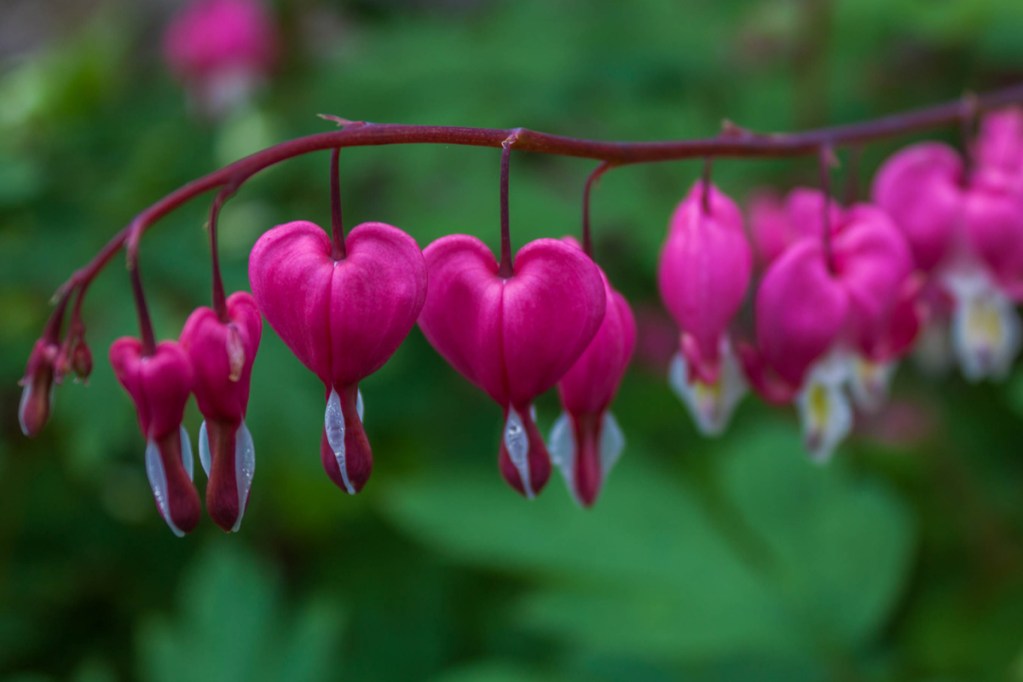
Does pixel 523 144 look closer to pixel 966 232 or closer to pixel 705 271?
pixel 705 271

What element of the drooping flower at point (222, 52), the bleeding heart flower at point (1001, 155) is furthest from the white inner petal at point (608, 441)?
the drooping flower at point (222, 52)

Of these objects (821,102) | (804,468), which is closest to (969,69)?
(821,102)

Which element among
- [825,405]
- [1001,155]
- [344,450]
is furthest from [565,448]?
[1001,155]


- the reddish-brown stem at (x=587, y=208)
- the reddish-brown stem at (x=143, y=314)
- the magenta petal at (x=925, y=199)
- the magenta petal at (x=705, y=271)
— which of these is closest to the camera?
the reddish-brown stem at (x=143, y=314)

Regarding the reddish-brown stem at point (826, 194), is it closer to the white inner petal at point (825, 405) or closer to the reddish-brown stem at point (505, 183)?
the white inner petal at point (825, 405)

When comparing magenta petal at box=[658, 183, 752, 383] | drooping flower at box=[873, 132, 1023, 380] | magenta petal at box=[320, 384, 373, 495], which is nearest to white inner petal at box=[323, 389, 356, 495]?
magenta petal at box=[320, 384, 373, 495]

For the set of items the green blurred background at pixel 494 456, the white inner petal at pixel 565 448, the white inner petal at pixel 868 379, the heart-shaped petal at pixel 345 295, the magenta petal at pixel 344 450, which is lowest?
the green blurred background at pixel 494 456
